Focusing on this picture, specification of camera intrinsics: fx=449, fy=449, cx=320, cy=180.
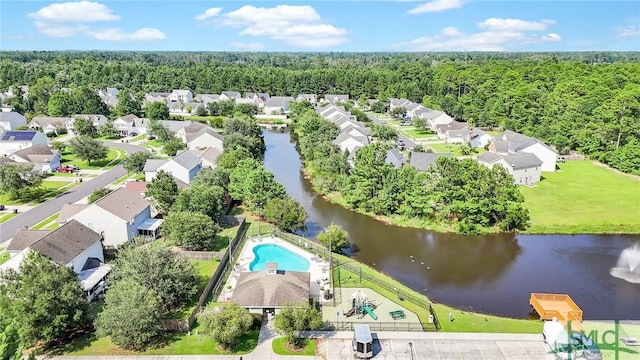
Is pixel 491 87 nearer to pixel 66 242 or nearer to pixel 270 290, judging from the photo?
pixel 270 290

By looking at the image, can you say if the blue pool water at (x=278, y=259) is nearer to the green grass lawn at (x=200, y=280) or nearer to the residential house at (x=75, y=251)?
the green grass lawn at (x=200, y=280)

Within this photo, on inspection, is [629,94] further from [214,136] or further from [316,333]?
[316,333]

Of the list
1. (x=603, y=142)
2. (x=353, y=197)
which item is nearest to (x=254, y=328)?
(x=353, y=197)

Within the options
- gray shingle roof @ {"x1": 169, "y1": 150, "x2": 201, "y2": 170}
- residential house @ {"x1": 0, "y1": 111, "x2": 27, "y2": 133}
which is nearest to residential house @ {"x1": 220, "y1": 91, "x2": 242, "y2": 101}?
residential house @ {"x1": 0, "y1": 111, "x2": 27, "y2": 133}

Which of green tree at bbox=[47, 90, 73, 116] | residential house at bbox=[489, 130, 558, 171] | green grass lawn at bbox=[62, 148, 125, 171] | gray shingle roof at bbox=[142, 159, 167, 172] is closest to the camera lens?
gray shingle roof at bbox=[142, 159, 167, 172]

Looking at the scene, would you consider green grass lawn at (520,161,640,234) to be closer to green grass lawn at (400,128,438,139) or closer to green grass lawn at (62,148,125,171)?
green grass lawn at (400,128,438,139)

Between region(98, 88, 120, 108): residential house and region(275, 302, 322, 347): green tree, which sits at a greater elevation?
region(98, 88, 120, 108): residential house

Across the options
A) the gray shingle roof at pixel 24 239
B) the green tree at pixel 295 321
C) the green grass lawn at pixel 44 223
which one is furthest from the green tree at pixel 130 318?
the green grass lawn at pixel 44 223
